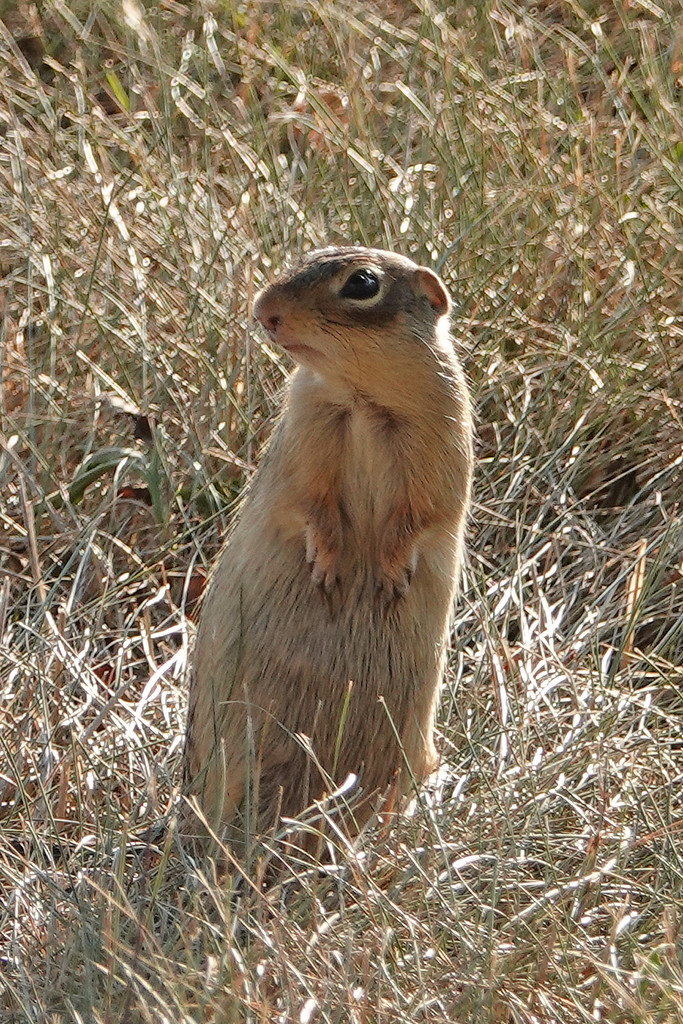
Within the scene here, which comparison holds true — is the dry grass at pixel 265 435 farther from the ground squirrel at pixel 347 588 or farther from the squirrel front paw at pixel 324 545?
the squirrel front paw at pixel 324 545

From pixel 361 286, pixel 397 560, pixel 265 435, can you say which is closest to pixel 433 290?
pixel 361 286

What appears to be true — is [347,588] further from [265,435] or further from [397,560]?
[265,435]

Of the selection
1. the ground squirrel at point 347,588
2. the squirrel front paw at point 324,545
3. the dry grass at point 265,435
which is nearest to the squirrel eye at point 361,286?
the ground squirrel at point 347,588

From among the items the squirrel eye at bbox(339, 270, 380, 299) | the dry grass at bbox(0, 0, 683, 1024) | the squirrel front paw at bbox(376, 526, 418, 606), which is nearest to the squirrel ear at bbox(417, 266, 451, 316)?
the squirrel eye at bbox(339, 270, 380, 299)

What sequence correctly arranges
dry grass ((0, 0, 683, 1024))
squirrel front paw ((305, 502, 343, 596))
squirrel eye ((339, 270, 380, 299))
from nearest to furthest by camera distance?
1. dry grass ((0, 0, 683, 1024))
2. squirrel eye ((339, 270, 380, 299))
3. squirrel front paw ((305, 502, 343, 596))

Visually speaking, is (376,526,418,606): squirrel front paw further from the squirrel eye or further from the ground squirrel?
the squirrel eye

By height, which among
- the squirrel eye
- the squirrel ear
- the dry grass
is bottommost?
the dry grass

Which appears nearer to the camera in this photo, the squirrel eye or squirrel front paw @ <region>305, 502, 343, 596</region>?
the squirrel eye

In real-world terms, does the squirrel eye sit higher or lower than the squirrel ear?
higher
